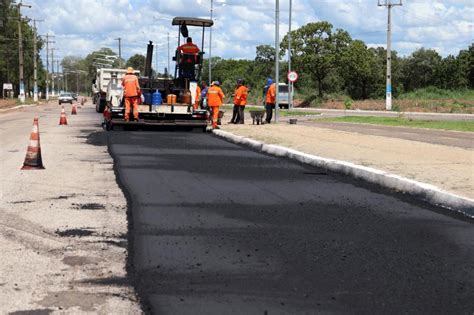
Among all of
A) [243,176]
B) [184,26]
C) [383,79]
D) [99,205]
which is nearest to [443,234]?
[99,205]

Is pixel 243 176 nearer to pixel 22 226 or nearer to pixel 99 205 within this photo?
pixel 99 205

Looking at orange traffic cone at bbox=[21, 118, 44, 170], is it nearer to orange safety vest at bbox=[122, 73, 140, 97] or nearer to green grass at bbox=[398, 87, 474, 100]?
orange safety vest at bbox=[122, 73, 140, 97]

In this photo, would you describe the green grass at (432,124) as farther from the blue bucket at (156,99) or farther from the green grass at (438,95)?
the green grass at (438,95)

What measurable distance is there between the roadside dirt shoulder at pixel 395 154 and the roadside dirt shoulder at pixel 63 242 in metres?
4.80

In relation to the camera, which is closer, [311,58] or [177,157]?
[177,157]

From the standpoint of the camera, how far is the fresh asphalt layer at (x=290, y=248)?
4.85m

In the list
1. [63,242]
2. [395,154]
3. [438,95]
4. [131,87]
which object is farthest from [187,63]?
[438,95]

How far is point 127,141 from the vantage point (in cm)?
1850

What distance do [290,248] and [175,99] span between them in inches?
702

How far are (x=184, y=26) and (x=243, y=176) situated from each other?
14131 millimetres

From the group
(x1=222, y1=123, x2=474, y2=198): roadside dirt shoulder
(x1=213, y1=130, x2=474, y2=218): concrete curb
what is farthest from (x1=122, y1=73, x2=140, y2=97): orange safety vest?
(x1=213, y1=130, x2=474, y2=218): concrete curb

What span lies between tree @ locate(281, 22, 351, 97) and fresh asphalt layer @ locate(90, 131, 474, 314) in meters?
60.8

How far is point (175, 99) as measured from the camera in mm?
23703

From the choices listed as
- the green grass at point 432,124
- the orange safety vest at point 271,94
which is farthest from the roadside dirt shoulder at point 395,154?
the green grass at point 432,124
